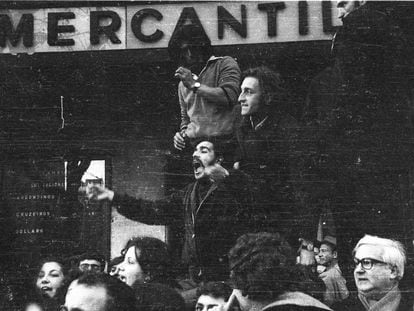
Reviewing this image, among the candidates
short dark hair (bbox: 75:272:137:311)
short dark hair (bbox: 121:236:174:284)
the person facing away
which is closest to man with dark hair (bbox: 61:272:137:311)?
short dark hair (bbox: 75:272:137:311)

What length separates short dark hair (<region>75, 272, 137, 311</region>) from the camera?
9.84ft

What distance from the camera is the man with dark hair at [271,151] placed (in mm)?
3113

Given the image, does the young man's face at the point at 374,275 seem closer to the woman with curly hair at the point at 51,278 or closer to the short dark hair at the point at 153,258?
the short dark hair at the point at 153,258

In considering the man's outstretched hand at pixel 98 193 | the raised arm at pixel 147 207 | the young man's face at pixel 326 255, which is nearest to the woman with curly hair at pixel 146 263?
the raised arm at pixel 147 207

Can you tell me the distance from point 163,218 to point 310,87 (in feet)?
3.47

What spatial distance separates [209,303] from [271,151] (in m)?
0.86

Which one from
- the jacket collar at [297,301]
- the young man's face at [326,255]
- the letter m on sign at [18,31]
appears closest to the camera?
the jacket collar at [297,301]

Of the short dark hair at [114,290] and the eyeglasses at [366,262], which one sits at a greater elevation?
the eyeglasses at [366,262]

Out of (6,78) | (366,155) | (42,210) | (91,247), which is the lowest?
(91,247)

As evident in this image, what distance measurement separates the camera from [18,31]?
3.32 m

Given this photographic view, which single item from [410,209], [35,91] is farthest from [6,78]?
[410,209]

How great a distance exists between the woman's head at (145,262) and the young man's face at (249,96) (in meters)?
0.85

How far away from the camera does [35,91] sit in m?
3.28

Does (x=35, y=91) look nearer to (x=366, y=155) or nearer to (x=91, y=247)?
(x=91, y=247)
